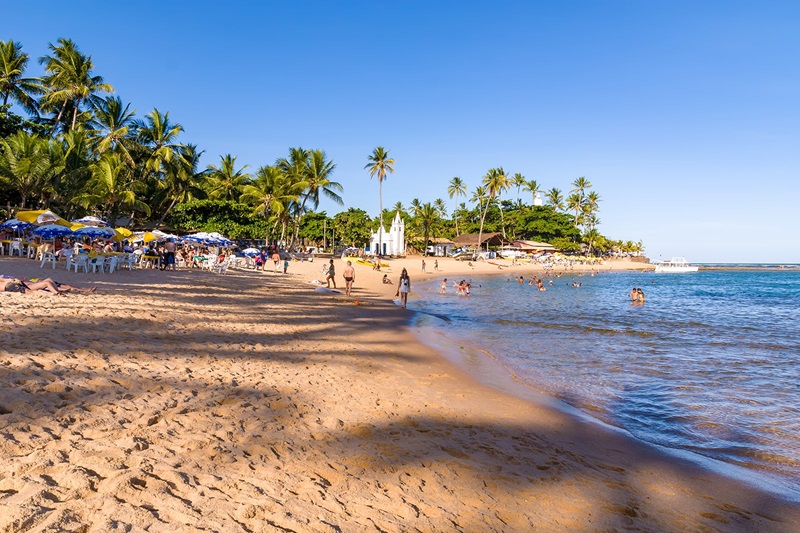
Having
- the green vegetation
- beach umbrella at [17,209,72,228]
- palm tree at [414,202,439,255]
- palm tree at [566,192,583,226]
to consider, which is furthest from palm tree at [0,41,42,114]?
palm tree at [566,192,583,226]

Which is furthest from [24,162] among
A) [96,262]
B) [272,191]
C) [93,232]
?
[272,191]

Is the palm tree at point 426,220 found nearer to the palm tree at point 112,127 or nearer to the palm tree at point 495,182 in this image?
the palm tree at point 495,182

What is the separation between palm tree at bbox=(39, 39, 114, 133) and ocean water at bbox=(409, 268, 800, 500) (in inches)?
1241

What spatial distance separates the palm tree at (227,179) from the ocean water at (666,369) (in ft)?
115

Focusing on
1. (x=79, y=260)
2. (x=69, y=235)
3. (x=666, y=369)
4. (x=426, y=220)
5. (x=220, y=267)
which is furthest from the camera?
(x=426, y=220)

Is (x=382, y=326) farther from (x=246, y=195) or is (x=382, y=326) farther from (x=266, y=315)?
(x=246, y=195)

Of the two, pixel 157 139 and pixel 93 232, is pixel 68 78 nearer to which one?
pixel 157 139

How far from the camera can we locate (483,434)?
4.79 meters

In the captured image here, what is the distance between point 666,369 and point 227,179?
46406mm

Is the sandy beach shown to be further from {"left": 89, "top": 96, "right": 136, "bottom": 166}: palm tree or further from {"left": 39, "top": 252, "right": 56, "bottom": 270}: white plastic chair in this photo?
{"left": 89, "top": 96, "right": 136, "bottom": 166}: palm tree

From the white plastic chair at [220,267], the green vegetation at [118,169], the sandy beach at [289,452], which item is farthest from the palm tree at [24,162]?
the sandy beach at [289,452]

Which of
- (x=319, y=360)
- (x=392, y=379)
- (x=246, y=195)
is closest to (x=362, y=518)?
(x=392, y=379)

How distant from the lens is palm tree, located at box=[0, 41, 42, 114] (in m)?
31.4

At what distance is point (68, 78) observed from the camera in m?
33.4
